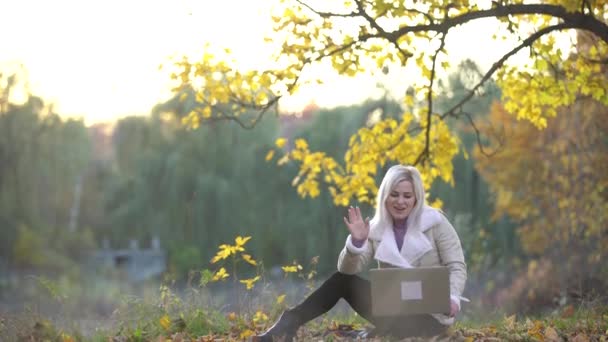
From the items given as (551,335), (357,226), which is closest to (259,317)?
(357,226)

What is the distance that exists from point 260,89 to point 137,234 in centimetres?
2302

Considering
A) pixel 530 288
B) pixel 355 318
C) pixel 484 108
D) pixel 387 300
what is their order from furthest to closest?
pixel 484 108
pixel 530 288
pixel 355 318
pixel 387 300

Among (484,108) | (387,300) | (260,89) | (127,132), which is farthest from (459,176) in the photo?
(387,300)

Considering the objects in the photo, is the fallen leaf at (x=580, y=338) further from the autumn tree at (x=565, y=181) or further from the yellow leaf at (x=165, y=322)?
the autumn tree at (x=565, y=181)

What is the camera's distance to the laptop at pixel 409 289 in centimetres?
489

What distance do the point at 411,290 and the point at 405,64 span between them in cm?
322

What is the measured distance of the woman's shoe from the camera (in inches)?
201

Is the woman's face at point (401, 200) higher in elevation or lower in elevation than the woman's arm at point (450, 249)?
higher

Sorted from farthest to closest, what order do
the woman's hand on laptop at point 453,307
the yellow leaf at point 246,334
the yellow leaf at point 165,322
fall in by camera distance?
the yellow leaf at point 165,322 < the yellow leaf at point 246,334 < the woman's hand on laptop at point 453,307

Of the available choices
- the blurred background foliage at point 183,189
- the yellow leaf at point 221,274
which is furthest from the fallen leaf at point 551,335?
the blurred background foliage at point 183,189

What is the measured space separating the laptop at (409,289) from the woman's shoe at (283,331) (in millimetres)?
480

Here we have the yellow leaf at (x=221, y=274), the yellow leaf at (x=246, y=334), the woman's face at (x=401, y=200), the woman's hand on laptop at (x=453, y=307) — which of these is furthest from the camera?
the yellow leaf at (x=221, y=274)

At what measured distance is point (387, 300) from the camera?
4930 millimetres

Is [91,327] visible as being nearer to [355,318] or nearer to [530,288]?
[355,318]
